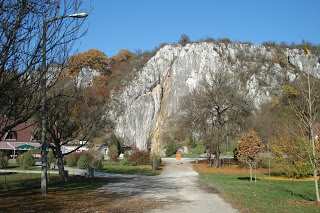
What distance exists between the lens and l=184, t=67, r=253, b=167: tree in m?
44.2

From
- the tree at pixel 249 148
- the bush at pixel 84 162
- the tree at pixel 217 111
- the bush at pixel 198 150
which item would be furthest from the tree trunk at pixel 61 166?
the bush at pixel 198 150

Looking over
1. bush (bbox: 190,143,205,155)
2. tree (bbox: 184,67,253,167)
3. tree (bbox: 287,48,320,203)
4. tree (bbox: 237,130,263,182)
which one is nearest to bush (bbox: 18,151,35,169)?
tree (bbox: 184,67,253,167)

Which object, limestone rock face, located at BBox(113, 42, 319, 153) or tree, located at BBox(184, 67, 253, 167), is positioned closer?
tree, located at BBox(184, 67, 253, 167)

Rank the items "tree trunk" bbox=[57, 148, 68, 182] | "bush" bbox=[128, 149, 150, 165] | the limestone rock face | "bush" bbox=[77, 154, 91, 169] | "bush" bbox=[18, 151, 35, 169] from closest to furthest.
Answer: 1. "tree trunk" bbox=[57, 148, 68, 182]
2. "bush" bbox=[77, 154, 91, 169]
3. "bush" bbox=[18, 151, 35, 169]
4. "bush" bbox=[128, 149, 150, 165]
5. the limestone rock face

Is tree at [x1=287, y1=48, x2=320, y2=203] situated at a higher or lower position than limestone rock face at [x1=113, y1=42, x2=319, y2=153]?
lower

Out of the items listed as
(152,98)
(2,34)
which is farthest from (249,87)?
(2,34)

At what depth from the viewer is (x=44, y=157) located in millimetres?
15820

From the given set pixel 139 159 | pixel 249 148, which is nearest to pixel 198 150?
pixel 139 159

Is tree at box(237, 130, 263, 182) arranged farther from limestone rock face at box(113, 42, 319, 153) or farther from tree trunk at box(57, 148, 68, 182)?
limestone rock face at box(113, 42, 319, 153)

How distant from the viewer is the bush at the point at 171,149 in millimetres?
68438

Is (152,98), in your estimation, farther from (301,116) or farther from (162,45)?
(301,116)

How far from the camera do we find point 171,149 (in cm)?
6912

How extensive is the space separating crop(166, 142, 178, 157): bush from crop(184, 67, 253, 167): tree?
75.3 ft

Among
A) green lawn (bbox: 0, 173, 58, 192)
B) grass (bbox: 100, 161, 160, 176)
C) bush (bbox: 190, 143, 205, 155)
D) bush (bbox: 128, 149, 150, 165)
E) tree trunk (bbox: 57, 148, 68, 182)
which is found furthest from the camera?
bush (bbox: 190, 143, 205, 155)
